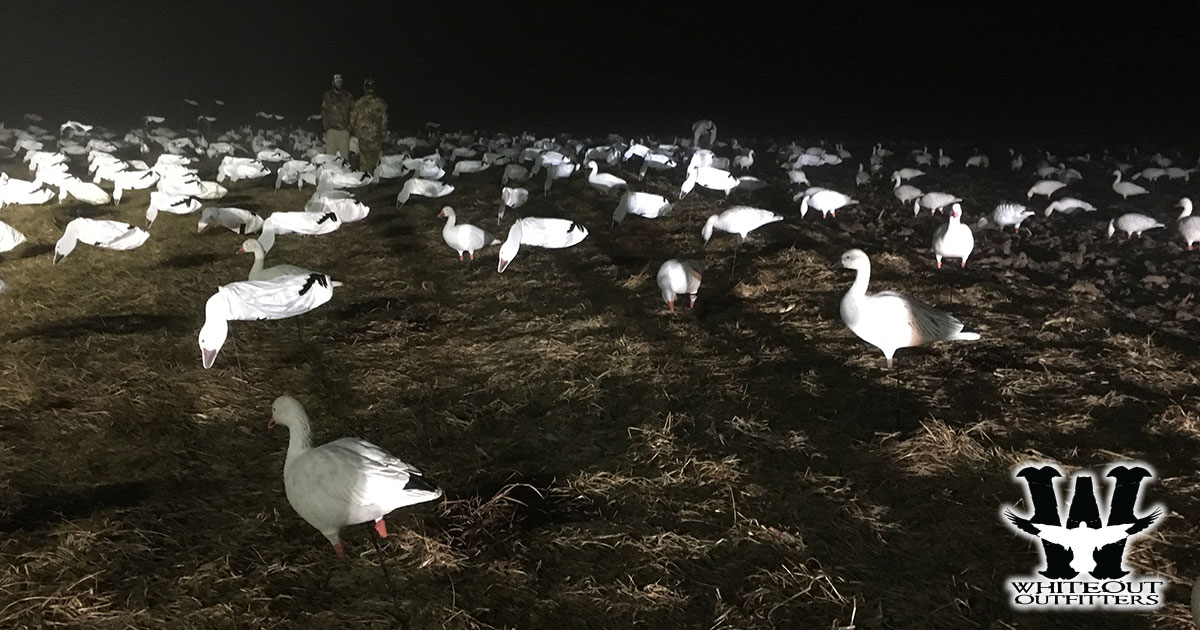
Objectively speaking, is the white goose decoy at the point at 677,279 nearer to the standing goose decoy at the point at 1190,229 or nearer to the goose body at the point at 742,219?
the goose body at the point at 742,219

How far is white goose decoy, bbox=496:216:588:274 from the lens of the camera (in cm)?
780

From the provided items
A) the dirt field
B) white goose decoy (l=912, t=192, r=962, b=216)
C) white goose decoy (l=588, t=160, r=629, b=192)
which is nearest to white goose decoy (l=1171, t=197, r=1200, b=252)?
the dirt field

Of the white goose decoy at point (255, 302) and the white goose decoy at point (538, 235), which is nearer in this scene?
the white goose decoy at point (255, 302)

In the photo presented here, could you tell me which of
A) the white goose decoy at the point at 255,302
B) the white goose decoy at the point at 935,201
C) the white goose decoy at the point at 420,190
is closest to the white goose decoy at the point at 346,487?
the white goose decoy at the point at 255,302

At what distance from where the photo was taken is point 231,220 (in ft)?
29.2

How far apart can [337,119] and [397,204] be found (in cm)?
368

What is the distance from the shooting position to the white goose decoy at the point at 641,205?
988cm

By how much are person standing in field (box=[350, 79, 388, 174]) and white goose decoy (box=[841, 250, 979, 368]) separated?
432 inches

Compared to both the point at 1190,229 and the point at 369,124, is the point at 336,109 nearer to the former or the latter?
the point at 369,124

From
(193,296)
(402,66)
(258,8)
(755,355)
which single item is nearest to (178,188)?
(193,296)

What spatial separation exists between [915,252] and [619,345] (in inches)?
212

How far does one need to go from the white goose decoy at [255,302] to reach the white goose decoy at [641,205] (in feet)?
16.8

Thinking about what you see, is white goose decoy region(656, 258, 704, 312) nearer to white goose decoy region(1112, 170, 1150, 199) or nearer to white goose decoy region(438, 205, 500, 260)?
white goose decoy region(438, 205, 500, 260)

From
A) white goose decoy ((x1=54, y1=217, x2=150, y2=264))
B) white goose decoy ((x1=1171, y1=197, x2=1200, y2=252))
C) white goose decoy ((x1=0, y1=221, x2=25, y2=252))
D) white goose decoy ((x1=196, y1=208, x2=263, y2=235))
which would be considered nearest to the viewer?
white goose decoy ((x1=54, y1=217, x2=150, y2=264))
